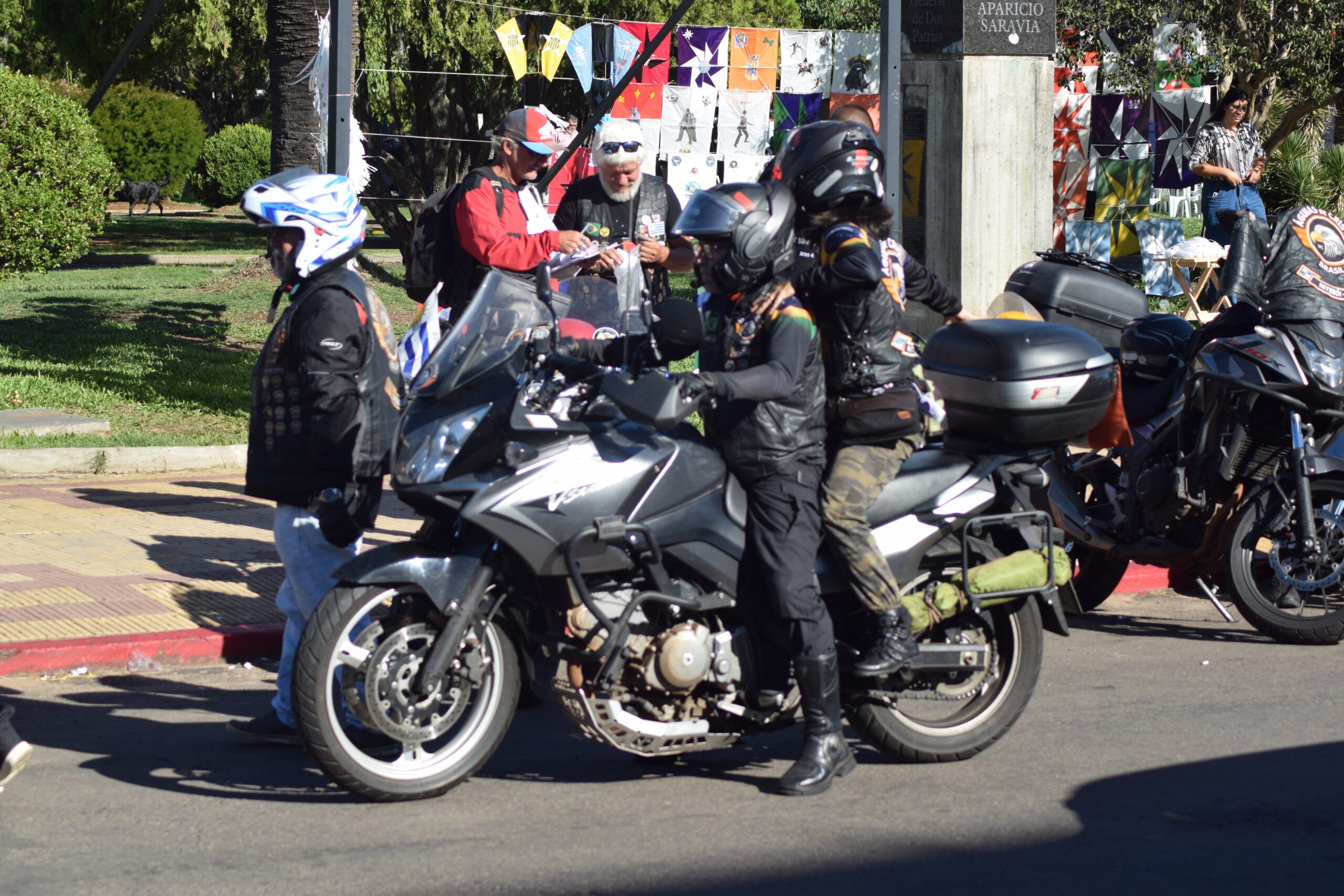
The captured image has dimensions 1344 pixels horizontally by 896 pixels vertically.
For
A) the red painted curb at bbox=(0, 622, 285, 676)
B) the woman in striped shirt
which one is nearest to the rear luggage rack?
the red painted curb at bbox=(0, 622, 285, 676)

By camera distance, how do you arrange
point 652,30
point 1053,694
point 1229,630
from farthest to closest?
point 652,30, point 1229,630, point 1053,694

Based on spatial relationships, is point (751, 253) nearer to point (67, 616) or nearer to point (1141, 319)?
point (1141, 319)

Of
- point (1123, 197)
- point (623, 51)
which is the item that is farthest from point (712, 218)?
point (1123, 197)

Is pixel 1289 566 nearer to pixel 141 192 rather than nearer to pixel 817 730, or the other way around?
pixel 817 730

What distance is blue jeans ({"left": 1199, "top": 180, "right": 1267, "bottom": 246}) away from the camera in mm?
11031

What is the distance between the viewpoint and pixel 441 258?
694 cm

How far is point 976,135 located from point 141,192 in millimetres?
36463

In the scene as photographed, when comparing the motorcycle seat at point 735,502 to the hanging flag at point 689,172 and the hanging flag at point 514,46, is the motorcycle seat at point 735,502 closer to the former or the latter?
the hanging flag at point 689,172

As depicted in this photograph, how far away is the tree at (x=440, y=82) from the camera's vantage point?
23703 mm

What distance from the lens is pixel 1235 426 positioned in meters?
6.73

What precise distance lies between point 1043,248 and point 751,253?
8.20 m

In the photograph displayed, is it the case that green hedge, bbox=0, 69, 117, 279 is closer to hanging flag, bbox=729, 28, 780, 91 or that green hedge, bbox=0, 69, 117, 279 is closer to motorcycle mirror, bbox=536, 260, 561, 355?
hanging flag, bbox=729, 28, 780, 91

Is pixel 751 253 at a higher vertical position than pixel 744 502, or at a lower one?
higher

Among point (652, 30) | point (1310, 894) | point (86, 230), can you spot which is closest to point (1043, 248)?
point (652, 30)
